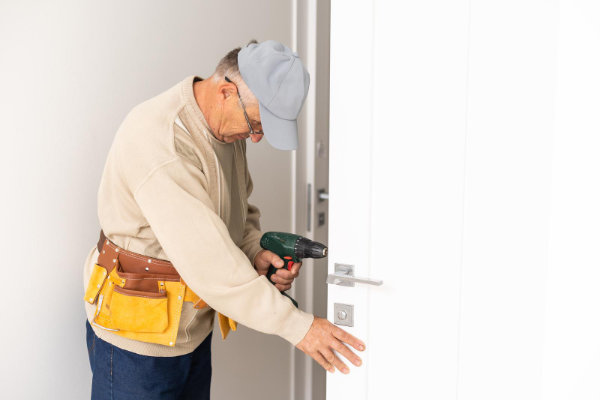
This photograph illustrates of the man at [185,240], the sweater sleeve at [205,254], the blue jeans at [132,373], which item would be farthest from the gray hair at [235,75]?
the blue jeans at [132,373]

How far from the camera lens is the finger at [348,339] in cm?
119

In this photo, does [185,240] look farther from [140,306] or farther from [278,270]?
[278,270]

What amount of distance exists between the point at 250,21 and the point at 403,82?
1057 mm

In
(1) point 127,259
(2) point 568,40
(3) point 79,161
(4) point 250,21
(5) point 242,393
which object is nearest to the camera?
(2) point 568,40

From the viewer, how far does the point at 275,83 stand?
3.92 ft

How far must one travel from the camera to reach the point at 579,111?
92cm

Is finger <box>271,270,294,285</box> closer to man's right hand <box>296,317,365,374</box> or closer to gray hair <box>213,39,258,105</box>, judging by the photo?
man's right hand <box>296,317,365,374</box>

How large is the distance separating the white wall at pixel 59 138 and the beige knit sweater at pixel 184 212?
0.19m

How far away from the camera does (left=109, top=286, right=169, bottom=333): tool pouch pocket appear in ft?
4.24

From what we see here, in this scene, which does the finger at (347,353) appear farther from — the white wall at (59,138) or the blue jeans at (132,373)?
the white wall at (59,138)

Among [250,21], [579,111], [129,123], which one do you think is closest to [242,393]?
[129,123]

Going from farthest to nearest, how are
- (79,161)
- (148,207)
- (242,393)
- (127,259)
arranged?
(242,393) < (79,161) < (127,259) < (148,207)

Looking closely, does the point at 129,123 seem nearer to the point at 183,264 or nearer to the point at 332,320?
the point at 183,264

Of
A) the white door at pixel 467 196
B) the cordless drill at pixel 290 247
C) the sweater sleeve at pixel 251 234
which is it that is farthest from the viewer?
the sweater sleeve at pixel 251 234
